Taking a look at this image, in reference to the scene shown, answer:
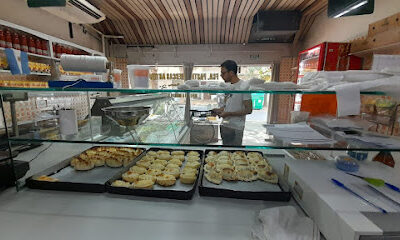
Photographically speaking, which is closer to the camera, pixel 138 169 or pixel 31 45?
pixel 138 169

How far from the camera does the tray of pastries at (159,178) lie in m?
0.85

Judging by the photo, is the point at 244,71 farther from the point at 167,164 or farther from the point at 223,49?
the point at 167,164

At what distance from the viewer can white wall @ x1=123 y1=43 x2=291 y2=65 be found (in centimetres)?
482

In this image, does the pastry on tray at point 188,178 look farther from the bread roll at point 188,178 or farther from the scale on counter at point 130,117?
the scale on counter at point 130,117

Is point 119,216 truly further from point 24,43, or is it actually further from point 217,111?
point 24,43

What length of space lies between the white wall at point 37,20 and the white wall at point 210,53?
1333mm

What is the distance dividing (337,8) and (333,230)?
2.24 meters

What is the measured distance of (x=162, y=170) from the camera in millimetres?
1009

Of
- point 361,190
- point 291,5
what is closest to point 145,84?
point 361,190

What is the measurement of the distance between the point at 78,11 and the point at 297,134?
10.9ft

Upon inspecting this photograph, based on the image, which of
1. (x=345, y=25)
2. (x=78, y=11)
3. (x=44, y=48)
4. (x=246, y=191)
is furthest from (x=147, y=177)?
(x=345, y=25)

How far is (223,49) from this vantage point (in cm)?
493

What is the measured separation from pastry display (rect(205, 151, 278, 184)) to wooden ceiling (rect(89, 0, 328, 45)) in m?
3.34

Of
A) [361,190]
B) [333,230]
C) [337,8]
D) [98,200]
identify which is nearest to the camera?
[333,230]
